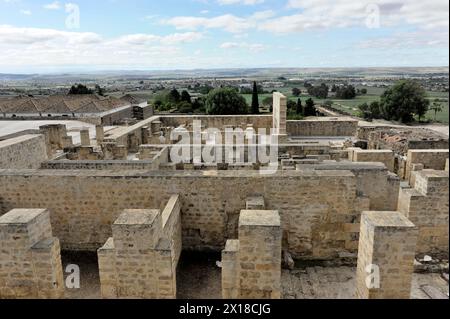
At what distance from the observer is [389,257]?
477 cm

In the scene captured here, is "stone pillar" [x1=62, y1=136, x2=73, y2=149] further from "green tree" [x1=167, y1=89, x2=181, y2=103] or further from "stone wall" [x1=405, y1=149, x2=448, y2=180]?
"green tree" [x1=167, y1=89, x2=181, y2=103]

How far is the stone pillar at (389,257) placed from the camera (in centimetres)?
469

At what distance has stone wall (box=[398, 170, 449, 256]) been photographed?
21.3ft

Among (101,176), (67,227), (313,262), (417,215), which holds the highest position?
(101,176)

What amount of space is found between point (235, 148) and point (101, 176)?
5210mm

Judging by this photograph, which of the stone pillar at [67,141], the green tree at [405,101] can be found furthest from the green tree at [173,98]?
the stone pillar at [67,141]

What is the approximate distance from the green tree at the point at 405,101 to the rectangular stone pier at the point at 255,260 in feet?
118

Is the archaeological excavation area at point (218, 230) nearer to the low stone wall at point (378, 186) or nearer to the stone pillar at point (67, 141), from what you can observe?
the low stone wall at point (378, 186)

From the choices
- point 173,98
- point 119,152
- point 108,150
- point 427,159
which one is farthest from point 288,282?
point 173,98

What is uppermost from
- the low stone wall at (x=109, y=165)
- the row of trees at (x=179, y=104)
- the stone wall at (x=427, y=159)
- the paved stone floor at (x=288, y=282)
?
the low stone wall at (x=109, y=165)

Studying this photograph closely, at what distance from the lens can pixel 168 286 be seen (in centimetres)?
500

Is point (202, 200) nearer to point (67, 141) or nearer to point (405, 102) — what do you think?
point (67, 141)

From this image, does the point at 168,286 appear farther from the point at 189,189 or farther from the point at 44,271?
the point at 189,189
